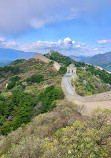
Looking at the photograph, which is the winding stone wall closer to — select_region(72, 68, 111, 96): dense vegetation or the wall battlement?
the wall battlement

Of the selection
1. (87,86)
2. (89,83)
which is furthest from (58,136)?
(89,83)

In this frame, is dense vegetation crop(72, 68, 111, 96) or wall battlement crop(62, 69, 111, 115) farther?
dense vegetation crop(72, 68, 111, 96)

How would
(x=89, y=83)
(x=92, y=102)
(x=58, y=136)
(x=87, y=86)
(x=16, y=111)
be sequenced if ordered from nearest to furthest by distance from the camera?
(x=58, y=136), (x=92, y=102), (x=16, y=111), (x=87, y=86), (x=89, y=83)

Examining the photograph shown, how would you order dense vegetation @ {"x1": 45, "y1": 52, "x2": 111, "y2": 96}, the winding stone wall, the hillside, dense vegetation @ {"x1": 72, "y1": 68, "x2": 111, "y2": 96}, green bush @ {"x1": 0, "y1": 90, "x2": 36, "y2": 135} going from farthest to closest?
1. dense vegetation @ {"x1": 45, "y1": 52, "x2": 111, "y2": 96}
2. dense vegetation @ {"x1": 72, "y1": 68, "x2": 111, "y2": 96}
3. green bush @ {"x1": 0, "y1": 90, "x2": 36, "y2": 135}
4. the winding stone wall
5. the hillside

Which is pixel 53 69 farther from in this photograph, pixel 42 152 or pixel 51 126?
pixel 42 152

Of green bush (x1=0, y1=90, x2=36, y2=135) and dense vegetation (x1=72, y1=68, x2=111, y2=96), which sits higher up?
dense vegetation (x1=72, y1=68, x2=111, y2=96)

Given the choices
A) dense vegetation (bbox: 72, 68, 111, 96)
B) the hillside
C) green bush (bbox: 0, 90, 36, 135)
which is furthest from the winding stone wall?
green bush (bbox: 0, 90, 36, 135)

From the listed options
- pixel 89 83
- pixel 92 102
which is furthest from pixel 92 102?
pixel 89 83

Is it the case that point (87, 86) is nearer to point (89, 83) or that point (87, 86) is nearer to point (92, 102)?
point (89, 83)

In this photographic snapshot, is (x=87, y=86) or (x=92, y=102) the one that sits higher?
(x=92, y=102)

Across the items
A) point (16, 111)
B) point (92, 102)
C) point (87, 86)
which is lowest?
point (16, 111)

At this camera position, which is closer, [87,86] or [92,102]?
[92,102]

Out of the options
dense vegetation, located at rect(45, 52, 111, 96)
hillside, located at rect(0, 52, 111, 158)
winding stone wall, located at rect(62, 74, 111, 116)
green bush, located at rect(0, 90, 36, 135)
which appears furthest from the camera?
dense vegetation, located at rect(45, 52, 111, 96)

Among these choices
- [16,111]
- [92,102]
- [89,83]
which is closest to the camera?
[92,102]
